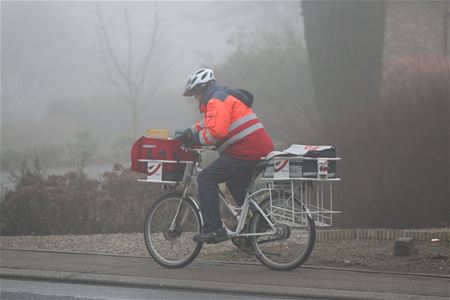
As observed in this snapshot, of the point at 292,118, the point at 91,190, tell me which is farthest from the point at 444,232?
the point at 91,190

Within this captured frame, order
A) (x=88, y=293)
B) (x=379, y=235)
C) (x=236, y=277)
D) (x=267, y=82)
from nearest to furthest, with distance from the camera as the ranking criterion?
(x=88, y=293), (x=236, y=277), (x=379, y=235), (x=267, y=82)

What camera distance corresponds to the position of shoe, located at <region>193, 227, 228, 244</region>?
7.57 metres

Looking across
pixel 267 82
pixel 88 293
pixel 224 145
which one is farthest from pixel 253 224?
pixel 267 82

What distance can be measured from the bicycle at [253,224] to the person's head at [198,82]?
54cm

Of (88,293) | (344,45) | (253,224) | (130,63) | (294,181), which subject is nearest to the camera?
(88,293)

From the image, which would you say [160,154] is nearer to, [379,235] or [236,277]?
[236,277]

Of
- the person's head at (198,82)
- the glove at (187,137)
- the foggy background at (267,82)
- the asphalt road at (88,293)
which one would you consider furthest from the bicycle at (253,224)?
the foggy background at (267,82)

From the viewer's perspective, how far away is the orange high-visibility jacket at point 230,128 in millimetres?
7367

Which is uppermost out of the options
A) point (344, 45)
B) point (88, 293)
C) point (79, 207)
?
point (344, 45)

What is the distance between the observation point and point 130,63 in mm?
25375

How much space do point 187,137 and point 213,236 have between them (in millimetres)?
893

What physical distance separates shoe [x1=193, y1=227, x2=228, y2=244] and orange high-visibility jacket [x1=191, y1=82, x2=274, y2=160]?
0.68m

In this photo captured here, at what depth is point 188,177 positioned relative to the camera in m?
7.98

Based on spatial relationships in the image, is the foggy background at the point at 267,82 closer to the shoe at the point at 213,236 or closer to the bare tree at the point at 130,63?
the bare tree at the point at 130,63
